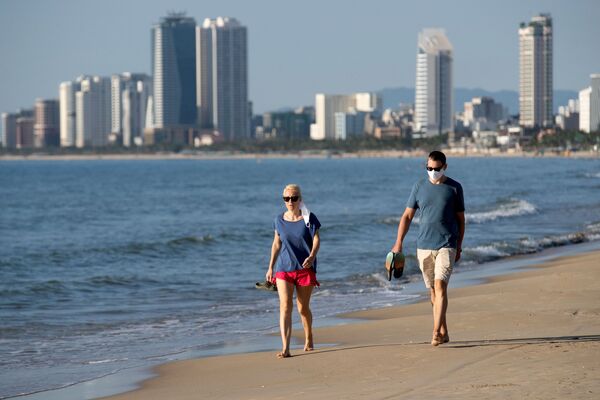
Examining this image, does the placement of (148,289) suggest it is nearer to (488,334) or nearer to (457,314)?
(457,314)

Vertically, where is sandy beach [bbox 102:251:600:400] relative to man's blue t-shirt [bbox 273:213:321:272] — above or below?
below

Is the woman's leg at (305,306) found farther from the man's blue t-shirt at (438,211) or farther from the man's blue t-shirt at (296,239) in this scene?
the man's blue t-shirt at (438,211)

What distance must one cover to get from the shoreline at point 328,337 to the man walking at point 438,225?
715 millimetres

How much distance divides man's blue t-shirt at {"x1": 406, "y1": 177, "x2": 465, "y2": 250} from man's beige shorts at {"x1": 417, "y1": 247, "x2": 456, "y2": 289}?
4cm

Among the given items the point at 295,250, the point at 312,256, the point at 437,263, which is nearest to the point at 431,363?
the point at 437,263

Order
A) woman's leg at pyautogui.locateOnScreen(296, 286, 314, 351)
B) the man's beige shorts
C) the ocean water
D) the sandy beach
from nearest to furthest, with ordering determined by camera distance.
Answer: the sandy beach, the man's beige shorts, woman's leg at pyautogui.locateOnScreen(296, 286, 314, 351), the ocean water

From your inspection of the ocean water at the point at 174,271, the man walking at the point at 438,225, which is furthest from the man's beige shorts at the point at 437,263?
the ocean water at the point at 174,271

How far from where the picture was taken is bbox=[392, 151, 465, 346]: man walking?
9.59 metres

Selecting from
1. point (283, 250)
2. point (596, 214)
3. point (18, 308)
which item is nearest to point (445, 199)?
point (283, 250)

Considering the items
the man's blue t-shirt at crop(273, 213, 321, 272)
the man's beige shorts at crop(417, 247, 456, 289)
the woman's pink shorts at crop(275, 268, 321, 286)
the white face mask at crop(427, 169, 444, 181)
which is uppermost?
the white face mask at crop(427, 169, 444, 181)

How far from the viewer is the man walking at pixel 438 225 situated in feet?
31.4

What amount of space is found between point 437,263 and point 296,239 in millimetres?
1148

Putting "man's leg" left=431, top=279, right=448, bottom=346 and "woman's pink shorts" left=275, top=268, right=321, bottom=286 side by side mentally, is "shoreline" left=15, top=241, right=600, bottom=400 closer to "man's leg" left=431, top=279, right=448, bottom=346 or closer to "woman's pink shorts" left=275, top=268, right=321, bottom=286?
"man's leg" left=431, top=279, right=448, bottom=346

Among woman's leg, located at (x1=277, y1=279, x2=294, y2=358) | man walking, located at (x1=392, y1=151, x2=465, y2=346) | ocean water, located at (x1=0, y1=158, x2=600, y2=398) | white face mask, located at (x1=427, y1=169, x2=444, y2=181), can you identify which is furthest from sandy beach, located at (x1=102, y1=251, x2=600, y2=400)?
white face mask, located at (x1=427, y1=169, x2=444, y2=181)
